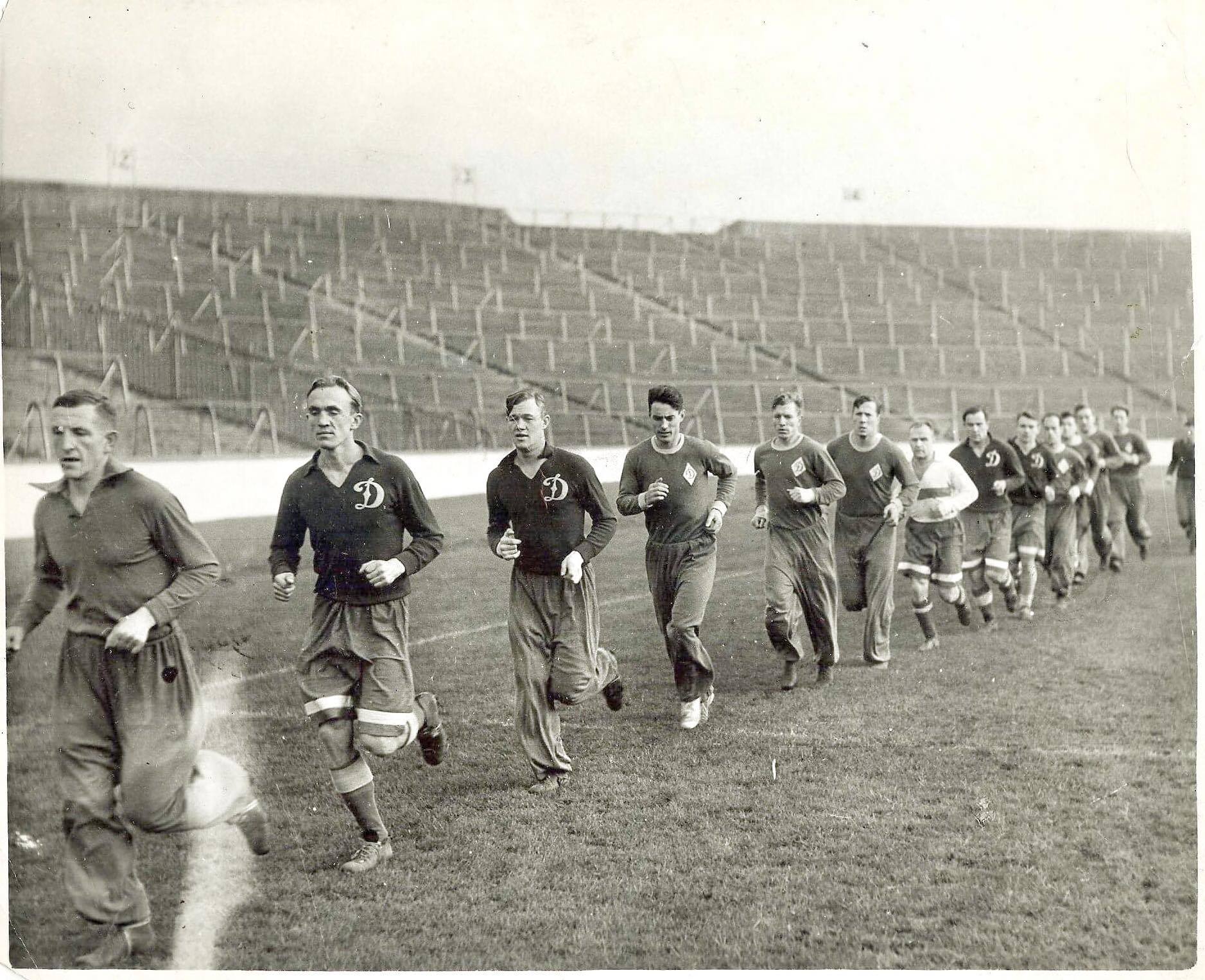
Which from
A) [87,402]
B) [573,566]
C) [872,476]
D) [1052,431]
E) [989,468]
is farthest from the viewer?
[989,468]

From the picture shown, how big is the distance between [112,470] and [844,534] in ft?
12.9

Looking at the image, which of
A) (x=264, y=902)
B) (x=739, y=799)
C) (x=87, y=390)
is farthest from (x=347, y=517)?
(x=739, y=799)

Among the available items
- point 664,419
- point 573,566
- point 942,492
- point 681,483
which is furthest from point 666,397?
point 942,492

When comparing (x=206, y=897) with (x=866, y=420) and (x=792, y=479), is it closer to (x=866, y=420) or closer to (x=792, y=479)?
(x=792, y=479)

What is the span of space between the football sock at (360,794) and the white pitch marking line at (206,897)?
0.57 meters

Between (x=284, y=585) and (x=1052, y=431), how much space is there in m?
4.60

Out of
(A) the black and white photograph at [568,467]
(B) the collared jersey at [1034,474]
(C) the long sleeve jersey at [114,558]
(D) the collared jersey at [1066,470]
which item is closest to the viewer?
(C) the long sleeve jersey at [114,558]

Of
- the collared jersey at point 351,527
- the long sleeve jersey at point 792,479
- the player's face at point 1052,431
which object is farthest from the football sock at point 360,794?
the player's face at point 1052,431

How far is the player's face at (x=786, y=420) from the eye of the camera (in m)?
5.48

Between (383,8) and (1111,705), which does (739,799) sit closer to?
(1111,705)

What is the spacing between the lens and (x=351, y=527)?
4.43 metres

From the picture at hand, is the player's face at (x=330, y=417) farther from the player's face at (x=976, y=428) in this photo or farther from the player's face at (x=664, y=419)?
the player's face at (x=976, y=428)

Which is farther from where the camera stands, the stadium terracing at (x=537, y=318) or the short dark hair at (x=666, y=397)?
the short dark hair at (x=666, y=397)

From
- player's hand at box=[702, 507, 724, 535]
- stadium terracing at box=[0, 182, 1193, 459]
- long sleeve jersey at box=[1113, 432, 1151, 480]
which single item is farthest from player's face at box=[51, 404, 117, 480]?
long sleeve jersey at box=[1113, 432, 1151, 480]
